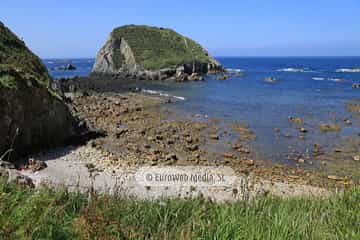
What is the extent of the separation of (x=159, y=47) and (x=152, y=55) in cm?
703

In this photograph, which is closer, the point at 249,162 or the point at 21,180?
the point at 21,180

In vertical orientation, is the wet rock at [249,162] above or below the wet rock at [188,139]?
below

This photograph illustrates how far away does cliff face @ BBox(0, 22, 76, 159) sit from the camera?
16.4 m

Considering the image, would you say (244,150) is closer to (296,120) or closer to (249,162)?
(249,162)

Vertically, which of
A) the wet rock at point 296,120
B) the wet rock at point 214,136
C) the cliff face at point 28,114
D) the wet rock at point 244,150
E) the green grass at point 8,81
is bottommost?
the wet rock at point 244,150

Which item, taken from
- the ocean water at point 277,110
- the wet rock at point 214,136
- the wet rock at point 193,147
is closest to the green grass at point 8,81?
the wet rock at point 193,147

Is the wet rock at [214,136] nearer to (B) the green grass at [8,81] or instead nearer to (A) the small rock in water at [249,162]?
(A) the small rock in water at [249,162]

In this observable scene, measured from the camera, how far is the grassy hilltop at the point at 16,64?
56.9ft

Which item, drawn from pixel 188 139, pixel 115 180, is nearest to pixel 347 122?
pixel 188 139

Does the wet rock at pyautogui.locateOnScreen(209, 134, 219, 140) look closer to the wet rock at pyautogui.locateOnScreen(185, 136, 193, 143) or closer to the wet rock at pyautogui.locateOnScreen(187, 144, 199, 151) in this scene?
the wet rock at pyautogui.locateOnScreen(185, 136, 193, 143)

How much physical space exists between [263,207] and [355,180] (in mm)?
12203

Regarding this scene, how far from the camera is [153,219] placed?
4.42m

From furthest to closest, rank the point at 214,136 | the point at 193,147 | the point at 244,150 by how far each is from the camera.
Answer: the point at 214,136 → the point at 193,147 → the point at 244,150

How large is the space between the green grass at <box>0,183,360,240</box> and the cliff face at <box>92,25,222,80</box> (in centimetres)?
6437
